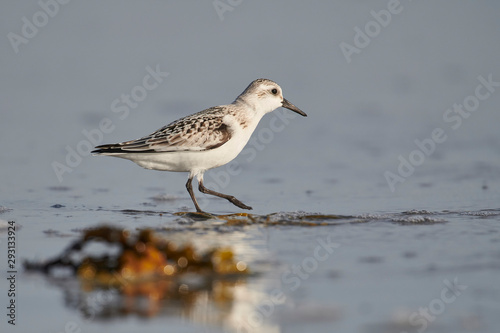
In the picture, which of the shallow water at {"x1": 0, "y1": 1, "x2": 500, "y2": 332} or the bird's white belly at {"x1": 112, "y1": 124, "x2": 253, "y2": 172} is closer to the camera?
the shallow water at {"x1": 0, "y1": 1, "x2": 500, "y2": 332}

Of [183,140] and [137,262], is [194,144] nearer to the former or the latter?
[183,140]

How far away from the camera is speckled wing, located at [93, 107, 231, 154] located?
8250mm

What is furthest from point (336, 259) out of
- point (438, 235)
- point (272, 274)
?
point (438, 235)

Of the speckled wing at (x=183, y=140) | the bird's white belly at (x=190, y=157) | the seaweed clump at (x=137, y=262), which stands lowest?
the seaweed clump at (x=137, y=262)

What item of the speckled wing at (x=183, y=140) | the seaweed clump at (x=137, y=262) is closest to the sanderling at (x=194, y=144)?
the speckled wing at (x=183, y=140)

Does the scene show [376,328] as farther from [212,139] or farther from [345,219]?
[212,139]

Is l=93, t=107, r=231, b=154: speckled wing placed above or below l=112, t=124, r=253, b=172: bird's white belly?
above

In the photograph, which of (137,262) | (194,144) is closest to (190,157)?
(194,144)

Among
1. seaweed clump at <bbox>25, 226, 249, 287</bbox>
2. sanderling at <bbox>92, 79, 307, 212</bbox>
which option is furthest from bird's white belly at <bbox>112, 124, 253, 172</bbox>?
seaweed clump at <bbox>25, 226, 249, 287</bbox>

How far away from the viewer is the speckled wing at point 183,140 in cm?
825

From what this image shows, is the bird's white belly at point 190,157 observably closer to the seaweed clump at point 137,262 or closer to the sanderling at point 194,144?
the sanderling at point 194,144

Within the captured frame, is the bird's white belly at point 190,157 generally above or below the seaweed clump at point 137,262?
above

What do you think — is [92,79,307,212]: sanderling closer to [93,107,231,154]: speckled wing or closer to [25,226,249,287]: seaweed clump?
[93,107,231,154]: speckled wing

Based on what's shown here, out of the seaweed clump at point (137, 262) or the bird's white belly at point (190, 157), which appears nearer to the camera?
the seaweed clump at point (137, 262)
